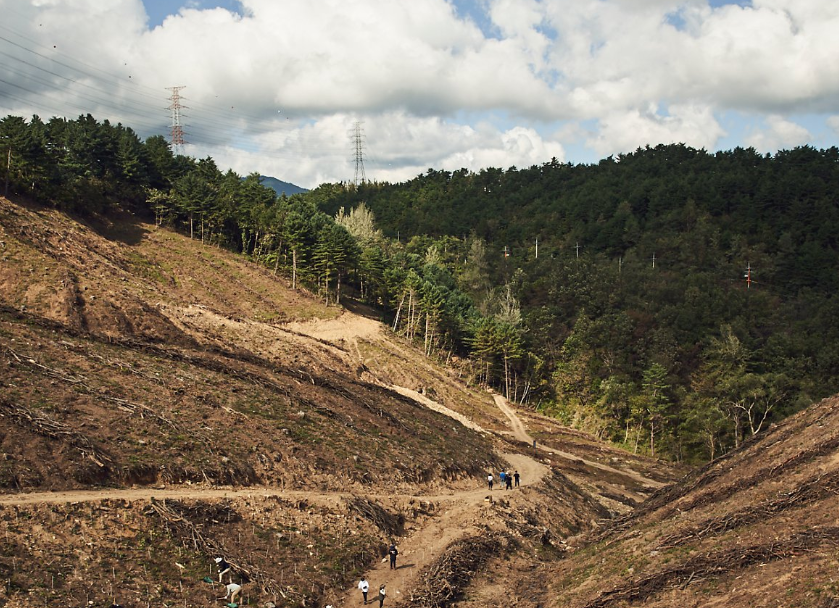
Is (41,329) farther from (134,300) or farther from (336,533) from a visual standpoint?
(336,533)

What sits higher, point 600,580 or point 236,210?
point 236,210

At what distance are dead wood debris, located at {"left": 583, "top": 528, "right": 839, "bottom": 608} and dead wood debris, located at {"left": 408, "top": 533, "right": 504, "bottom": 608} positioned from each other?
5725 millimetres

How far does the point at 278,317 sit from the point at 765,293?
7747 centimetres

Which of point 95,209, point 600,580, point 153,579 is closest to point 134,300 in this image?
point 95,209

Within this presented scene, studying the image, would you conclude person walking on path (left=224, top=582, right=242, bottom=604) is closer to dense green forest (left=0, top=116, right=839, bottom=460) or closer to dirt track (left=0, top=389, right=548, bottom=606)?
dirt track (left=0, top=389, right=548, bottom=606)

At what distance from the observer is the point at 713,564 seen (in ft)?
73.3

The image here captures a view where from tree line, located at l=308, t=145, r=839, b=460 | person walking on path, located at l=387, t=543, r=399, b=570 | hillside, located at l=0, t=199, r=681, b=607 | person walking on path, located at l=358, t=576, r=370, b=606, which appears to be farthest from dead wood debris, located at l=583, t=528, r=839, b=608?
tree line, located at l=308, t=145, r=839, b=460

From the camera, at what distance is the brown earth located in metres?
22.0

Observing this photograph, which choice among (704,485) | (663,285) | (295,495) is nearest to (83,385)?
(295,495)

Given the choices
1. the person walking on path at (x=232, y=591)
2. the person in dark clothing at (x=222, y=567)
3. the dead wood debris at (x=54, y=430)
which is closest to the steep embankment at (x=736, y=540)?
the person walking on path at (x=232, y=591)

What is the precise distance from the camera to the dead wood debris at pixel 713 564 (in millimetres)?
21156

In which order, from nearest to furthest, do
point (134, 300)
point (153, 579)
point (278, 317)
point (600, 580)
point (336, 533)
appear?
point (153, 579), point (600, 580), point (336, 533), point (134, 300), point (278, 317)

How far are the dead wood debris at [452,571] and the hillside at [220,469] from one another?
99 mm

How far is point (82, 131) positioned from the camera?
78.1m
